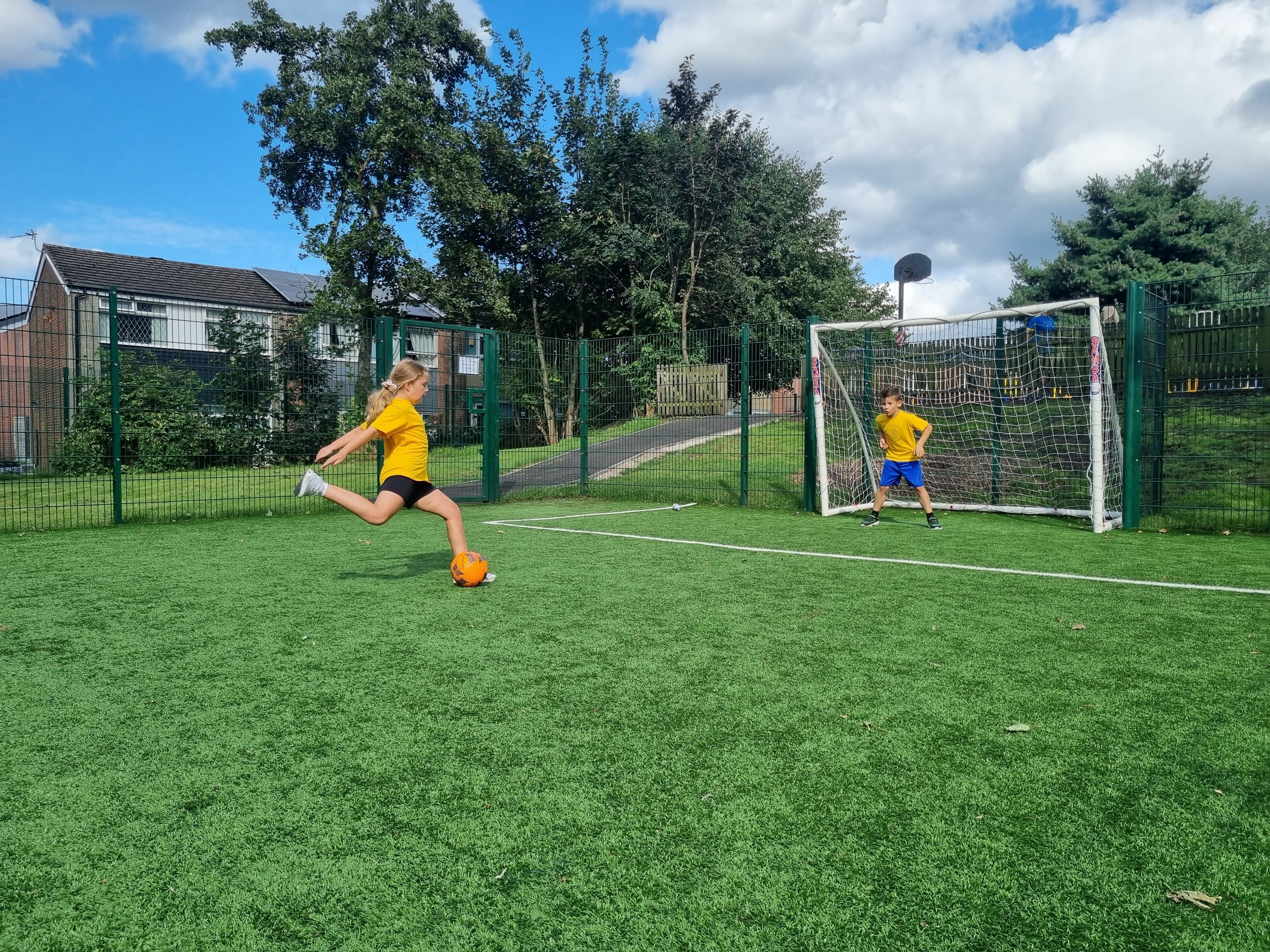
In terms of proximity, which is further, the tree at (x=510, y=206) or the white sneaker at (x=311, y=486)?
the tree at (x=510, y=206)

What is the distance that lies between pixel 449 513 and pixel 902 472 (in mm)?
5815

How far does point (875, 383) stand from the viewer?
38.7ft

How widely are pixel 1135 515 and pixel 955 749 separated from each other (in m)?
7.92

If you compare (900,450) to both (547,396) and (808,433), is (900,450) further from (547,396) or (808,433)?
(547,396)

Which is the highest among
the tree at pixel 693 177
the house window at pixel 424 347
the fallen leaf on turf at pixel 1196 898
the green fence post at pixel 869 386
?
the tree at pixel 693 177

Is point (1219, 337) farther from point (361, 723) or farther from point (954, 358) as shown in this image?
point (361, 723)

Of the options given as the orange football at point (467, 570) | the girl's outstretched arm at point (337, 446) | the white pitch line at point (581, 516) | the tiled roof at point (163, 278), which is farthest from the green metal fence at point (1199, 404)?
the tiled roof at point (163, 278)

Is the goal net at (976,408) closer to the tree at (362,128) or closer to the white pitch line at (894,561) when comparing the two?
the white pitch line at (894,561)

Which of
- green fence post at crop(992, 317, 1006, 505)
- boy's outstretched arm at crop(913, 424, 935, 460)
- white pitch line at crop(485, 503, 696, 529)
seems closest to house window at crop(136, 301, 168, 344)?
white pitch line at crop(485, 503, 696, 529)

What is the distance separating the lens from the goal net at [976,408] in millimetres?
10227

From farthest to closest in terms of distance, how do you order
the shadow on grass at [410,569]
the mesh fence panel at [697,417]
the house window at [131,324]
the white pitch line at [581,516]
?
1. the mesh fence panel at [697,417]
2. the white pitch line at [581,516]
3. the house window at [131,324]
4. the shadow on grass at [410,569]

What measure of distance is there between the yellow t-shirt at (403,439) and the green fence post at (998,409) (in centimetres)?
825

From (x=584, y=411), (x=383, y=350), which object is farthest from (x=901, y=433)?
(x=383, y=350)

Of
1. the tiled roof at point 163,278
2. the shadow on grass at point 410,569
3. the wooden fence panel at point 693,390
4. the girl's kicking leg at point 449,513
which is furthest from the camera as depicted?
the tiled roof at point 163,278
